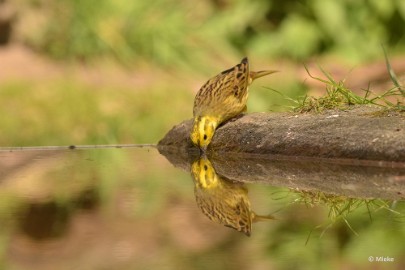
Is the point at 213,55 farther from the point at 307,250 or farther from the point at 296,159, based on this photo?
the point at 307,250

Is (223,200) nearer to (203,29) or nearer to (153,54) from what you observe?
(153,54)

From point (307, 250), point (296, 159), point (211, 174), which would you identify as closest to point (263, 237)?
point (307, 250)

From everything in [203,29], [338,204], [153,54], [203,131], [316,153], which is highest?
[203,29]

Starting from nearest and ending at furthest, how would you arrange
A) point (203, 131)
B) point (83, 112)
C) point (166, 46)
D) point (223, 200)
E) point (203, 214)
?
point (203, 214), point (223, 200), point (203, 131), point (83, 112), point (166, 46)

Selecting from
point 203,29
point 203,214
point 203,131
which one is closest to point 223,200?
point 203,214

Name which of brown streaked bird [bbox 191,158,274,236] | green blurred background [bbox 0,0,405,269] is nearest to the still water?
brown streaked bird [bbox 191,158,274,236]

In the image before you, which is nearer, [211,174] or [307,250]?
[307,250]

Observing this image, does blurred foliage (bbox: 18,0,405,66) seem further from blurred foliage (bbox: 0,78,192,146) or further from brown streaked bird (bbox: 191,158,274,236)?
brown streaked bird (bbox: 191,158,274,236)
